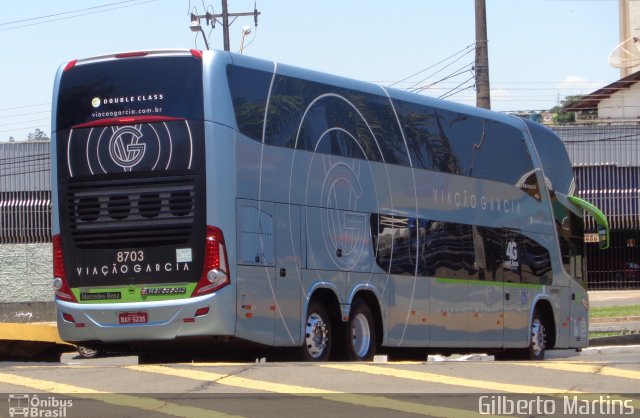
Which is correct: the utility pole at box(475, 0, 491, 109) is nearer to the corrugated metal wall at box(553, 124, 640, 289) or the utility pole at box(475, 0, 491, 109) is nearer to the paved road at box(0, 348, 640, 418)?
the paved road at box(0, 348, 640, 418)

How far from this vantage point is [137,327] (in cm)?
1407

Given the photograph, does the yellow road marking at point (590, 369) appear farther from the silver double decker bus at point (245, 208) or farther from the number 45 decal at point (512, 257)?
the number 45 decal at point (512, 257)

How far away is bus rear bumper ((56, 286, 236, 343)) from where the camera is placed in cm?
1370

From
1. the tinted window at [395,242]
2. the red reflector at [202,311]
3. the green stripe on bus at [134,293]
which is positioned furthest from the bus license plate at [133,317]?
the tinted window at [395,242]

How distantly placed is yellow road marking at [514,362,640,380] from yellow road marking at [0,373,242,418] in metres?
4.04

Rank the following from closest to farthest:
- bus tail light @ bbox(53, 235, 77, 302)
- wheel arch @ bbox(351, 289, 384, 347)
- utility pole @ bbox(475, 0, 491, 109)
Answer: bus tail light @ bbox(53, 235, 77, 302) → wheel arch @ bbox(351, 289, 384, 347) → utility pole @ bbox(475, 0, 491, 109)

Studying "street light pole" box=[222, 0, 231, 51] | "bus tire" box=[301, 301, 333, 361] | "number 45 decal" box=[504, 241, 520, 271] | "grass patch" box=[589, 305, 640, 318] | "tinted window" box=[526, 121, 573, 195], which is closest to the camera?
"bus tire" box=[301, 301, 333, 361]

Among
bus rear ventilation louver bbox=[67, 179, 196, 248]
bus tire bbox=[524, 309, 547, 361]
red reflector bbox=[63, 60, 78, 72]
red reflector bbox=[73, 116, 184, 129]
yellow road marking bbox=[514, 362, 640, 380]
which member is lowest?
bus tire bbox=[524, 309, 547, 361]

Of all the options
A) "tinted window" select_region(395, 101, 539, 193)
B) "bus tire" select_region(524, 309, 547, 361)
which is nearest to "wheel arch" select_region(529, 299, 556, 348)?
"bus tire" select_region(524, 309, 547, 361)

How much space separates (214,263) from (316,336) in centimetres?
234

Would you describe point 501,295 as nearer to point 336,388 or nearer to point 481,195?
point 481,195

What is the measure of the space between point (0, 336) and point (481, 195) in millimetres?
8427

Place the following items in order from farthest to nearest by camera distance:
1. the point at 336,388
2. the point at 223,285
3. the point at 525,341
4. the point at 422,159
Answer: the point at 525,341, the point at 422,159, the point at 223,285, the point at 336,388

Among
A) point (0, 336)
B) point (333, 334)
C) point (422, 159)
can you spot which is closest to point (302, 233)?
point (333, 334)
